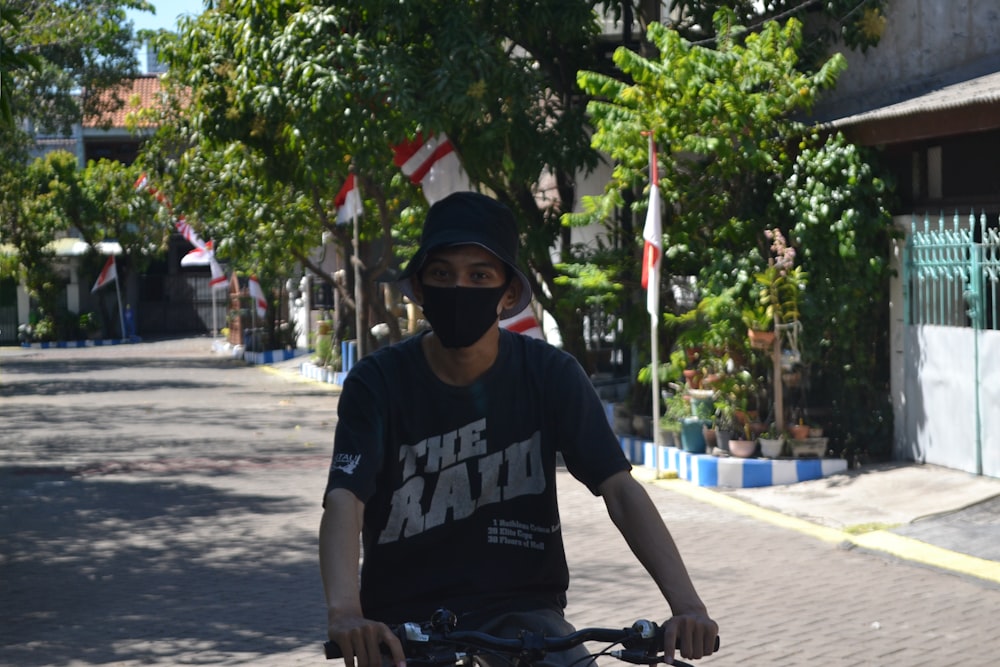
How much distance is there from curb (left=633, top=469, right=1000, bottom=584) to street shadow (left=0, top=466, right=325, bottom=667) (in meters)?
3.45

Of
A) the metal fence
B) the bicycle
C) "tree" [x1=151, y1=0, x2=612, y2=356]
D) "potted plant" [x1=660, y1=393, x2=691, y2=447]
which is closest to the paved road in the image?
"potted plant" [x1=660, y1=393, x2=691, y2=447]

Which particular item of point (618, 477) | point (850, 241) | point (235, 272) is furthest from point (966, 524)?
point (235, 272)

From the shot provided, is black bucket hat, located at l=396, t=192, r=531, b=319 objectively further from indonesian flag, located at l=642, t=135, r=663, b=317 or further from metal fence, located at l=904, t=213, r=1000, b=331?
indonesian flag, located at l=642, t=135, r=663, b=317

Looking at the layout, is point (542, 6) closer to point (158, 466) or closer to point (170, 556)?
point (158, 466)

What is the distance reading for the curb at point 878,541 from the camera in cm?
955

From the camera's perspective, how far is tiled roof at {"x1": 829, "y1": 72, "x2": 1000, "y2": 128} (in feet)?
39.0

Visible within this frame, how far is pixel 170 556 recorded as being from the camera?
34.6 feet

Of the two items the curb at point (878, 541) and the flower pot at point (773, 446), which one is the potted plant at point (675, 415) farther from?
the curb at point (878, 541)

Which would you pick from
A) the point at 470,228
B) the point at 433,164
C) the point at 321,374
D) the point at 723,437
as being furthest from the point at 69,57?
the point at 470,228

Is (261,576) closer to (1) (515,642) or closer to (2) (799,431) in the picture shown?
(2) (799,431)

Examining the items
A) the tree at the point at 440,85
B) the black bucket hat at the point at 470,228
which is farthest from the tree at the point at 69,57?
the black bucket hat at the point at 470,228

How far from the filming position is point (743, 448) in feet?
45.3

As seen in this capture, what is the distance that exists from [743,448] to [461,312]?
1060cm

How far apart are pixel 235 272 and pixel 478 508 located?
38735 millimetres
